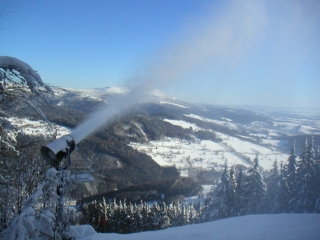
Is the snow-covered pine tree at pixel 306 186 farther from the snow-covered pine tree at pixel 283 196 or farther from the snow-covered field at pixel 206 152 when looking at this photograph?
the snow-covered field at pixel 206 152

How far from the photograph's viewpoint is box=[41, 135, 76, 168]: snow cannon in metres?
5.66

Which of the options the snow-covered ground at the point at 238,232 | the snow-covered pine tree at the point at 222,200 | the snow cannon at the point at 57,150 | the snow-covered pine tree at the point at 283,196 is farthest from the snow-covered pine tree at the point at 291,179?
the snow cannon at the point at 57,150

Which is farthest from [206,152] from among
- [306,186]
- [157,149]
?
[306,186]

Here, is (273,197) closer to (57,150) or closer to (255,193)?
(255,193)

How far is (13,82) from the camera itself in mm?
5297

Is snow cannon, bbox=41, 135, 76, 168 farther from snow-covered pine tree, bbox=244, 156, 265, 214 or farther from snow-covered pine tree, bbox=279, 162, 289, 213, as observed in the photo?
snow-covered pine tree, bbox=279, 162, 289, 213

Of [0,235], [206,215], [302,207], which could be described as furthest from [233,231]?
[206,215]

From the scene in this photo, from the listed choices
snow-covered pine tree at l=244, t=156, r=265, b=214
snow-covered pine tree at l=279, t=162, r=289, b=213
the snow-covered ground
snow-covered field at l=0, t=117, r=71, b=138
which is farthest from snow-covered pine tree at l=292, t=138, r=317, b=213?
snow-covered field at l=0, t=117, r=71, b=138

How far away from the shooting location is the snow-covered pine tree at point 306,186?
22.7 meters

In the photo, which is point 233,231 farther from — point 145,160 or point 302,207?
point 145,160

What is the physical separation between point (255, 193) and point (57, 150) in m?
A: 25.0

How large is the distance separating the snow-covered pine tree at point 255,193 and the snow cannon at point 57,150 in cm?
2404

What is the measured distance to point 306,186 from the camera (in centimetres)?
2298

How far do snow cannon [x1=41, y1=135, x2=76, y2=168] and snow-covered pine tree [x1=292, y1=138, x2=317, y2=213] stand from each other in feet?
77.9
